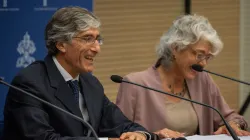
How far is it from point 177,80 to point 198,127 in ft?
1.05

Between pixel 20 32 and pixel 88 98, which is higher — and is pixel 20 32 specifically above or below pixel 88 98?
above

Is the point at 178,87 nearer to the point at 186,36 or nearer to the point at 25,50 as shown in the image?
the point at 186,36

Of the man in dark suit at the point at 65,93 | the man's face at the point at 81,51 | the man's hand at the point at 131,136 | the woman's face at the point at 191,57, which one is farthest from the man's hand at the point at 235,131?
the man's face at the point at 81,51

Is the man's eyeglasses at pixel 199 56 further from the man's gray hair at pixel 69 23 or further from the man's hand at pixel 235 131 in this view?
the man's gray hair at pixel 69 23


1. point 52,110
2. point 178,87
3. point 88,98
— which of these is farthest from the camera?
point 178,87

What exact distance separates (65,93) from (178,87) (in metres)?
1.02

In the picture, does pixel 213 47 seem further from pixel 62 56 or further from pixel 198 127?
pixel 62 56

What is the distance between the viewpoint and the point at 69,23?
3.77 m

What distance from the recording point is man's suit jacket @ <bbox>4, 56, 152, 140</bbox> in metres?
3.54

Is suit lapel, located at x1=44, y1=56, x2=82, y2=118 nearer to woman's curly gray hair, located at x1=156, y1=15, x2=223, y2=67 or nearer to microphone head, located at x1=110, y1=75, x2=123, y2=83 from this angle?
microphone head, located at x1=110, y1=75, x2=123, y2=83

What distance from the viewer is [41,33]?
16.0 ft

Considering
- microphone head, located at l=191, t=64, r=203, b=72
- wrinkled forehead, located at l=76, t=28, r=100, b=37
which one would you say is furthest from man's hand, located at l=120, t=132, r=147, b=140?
microphone head, located at l=191, t=64, r=203, b=72

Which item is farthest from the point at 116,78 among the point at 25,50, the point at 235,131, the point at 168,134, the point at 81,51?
the point at 25,50

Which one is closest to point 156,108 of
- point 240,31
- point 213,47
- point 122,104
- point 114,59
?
point 122,104
